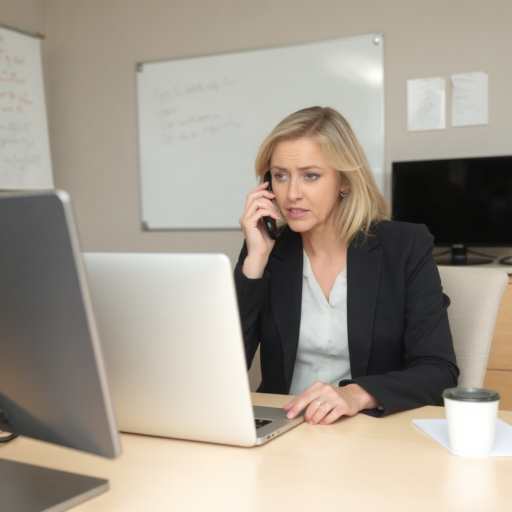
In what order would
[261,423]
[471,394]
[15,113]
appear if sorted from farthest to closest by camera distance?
1. [15,113]
2. [261,423]
3. [471,394]

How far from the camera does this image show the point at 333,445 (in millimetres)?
888

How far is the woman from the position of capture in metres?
1.42

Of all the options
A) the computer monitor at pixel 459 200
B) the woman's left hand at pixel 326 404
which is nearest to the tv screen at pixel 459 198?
the computer monitor at pixel 459 200

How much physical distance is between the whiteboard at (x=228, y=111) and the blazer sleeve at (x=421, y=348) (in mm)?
1689

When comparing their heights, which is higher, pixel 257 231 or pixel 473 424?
pixel 257 231

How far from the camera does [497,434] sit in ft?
3.01

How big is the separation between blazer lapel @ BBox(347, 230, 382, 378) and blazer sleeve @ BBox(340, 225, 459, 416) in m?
0.08

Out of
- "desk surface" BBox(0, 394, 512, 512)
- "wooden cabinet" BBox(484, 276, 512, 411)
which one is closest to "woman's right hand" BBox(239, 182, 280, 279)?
"desk surface" BBox(0, 394, 512, 512)

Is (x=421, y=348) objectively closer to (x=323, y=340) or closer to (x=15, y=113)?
(x=323, y=340)

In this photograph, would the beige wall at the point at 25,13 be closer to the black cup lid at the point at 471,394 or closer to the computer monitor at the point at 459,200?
the computer monitor at the point at 459,200

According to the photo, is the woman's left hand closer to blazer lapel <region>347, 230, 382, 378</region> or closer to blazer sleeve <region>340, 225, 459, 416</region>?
blazer sleeve <region>340, 225, 459, 416</region>

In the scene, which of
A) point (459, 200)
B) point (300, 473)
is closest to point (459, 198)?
point (459, 200)

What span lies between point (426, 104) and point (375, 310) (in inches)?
71.6

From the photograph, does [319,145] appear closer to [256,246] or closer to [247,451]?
[256,246]
